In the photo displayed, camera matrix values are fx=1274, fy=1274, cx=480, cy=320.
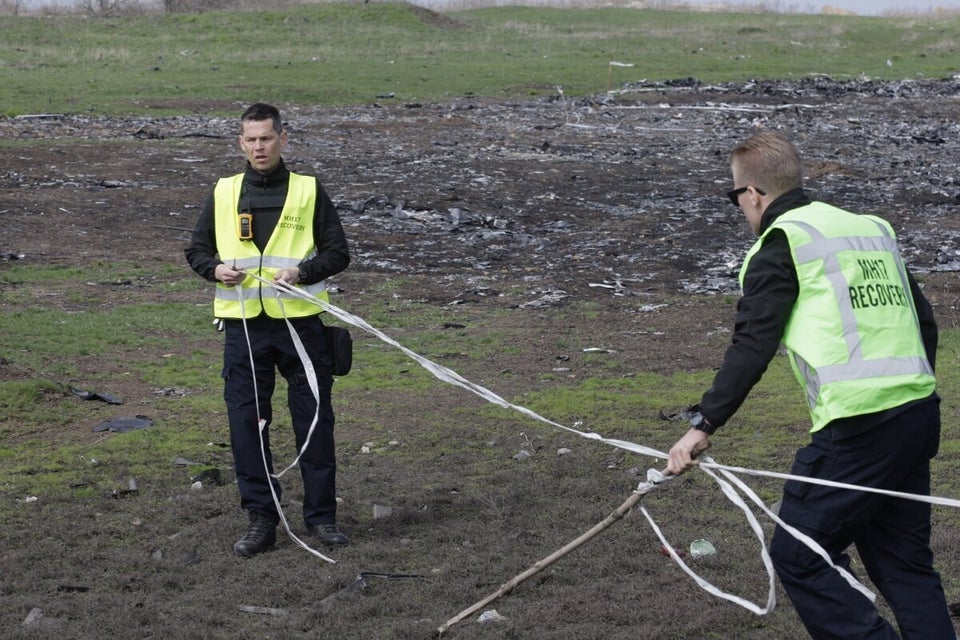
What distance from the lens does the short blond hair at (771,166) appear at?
419 centimetres

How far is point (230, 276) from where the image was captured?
19.5 feet

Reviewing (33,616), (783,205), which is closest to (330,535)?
(33,616)

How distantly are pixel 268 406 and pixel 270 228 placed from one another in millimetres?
868

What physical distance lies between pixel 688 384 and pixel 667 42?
3909 centimetres

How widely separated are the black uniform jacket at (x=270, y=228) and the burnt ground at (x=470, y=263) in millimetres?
1333

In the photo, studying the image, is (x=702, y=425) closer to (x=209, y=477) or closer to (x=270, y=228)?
(x=270, y=228)

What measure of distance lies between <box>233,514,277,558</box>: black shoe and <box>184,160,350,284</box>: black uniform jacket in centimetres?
116

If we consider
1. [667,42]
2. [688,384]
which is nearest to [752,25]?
Result: [667,42]

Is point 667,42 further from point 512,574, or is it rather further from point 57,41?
point 512,574

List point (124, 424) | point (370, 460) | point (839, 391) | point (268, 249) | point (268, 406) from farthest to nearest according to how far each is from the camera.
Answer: point (124, 424)
point (370, 460)
point (268, 406)
point (268, 249)
point (839, 391)

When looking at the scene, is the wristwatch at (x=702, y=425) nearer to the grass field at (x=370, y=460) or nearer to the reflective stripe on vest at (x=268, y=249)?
the grass field at (x=370, y=460)

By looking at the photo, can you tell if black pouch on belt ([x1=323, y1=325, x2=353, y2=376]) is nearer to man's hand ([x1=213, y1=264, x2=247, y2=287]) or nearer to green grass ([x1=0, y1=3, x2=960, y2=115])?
man's hand ([x1=213, y1=264, x2=247, y2=287])

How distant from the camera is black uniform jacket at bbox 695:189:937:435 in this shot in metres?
3.99

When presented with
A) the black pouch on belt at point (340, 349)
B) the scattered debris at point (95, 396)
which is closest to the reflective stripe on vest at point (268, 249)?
the black pouch on belt at point (340, 349)
